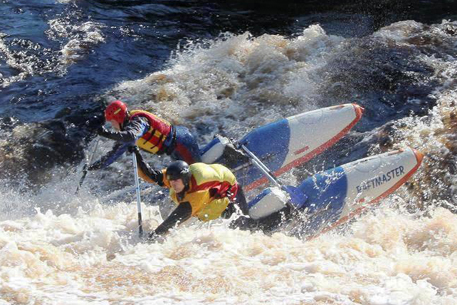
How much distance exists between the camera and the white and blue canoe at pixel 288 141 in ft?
28.1

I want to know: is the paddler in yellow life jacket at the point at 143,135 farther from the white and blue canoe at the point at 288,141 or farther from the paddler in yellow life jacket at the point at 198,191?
the paddler in yellow life jacket at the point at 198,191

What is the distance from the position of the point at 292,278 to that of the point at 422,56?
7564 millimetres

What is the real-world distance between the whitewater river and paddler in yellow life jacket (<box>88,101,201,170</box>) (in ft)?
2.51

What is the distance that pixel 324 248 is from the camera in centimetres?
606

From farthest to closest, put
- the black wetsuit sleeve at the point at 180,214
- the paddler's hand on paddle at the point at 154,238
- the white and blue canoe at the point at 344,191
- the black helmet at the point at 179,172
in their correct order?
the white and blue canoe at the point at 344,191, the paddler's hand on paddle at the point at 154,238, the black wetsuit sleeve at the point at 180,214, the black helmet at the point at 179,172

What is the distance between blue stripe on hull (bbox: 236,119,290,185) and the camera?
8578mm

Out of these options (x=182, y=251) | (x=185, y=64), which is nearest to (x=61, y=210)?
(x=182, y=251)

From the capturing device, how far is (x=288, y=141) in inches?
345

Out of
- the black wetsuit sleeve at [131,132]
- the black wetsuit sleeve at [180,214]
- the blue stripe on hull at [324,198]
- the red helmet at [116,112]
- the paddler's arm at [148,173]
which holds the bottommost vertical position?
the blue stripe on hull at [324,198]

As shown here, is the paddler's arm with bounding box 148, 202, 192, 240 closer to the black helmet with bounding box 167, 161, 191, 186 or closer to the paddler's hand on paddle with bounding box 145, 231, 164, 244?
the paddler's hand on paddle with bounding box 145, 231, 164, 244

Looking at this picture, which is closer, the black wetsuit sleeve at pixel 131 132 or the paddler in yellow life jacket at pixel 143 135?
the black wetsuit sleeve at pixel 131 132

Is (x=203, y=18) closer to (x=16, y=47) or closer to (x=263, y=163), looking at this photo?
(x=16, y=47)

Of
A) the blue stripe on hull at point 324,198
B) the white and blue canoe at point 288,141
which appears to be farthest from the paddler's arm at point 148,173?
the blue stripe on hull at point 324,198

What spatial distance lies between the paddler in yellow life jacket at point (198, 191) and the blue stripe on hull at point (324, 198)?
115 centimetres
